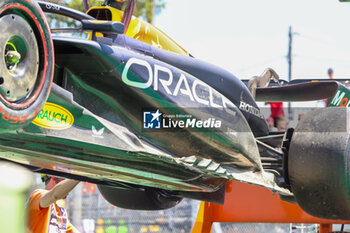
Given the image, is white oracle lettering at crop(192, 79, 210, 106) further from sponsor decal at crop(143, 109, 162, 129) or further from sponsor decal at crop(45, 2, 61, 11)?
sponsor decal at crop(45, 2, 61, 11)

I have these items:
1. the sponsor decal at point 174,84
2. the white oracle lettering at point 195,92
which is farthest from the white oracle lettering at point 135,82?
the white oracle lettering at point 195,92

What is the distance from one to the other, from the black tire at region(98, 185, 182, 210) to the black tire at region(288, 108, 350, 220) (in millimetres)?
1117

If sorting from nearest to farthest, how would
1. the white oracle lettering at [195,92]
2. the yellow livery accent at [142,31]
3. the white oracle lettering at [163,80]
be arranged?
1. the white oracle lettering at [163,80]
2. the white oracle lettering at [195,92]
3. the yellow livery accent at [142,31]

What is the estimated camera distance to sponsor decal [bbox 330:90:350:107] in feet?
13.1

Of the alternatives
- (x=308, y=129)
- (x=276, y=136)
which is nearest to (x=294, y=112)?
(x=276, y=136)

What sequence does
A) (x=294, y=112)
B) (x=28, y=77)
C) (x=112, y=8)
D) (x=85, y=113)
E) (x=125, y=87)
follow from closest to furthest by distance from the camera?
(x=28, y=77), (x=85, y=113), (x=125, y=87), (x=112, y=8), (x=294, y=112)

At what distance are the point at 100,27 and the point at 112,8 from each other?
60 cm

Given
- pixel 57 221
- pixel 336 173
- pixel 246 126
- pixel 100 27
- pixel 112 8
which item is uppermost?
pixel 112 8

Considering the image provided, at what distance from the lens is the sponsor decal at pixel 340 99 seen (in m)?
4.00

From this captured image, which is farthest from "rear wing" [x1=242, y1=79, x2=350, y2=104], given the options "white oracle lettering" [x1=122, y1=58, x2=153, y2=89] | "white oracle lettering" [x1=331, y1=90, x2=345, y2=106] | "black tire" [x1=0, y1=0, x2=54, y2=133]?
"black tire" [x1=0, y1=0, x2=54, y2=133]

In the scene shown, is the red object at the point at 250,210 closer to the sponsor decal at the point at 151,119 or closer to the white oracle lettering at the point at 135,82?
the sponsor decal at the point at 151,119

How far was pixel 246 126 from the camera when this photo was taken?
3447mm

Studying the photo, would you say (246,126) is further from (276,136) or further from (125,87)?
(125,87)

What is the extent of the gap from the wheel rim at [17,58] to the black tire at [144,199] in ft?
7.26
